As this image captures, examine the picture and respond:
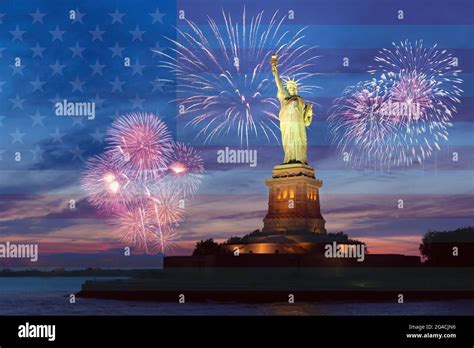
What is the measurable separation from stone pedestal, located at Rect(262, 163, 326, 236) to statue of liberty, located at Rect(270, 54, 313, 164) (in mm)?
1435

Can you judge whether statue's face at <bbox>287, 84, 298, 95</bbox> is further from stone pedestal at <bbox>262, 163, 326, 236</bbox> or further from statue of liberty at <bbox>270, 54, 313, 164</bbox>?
stone pedestal at <bbox>262, 163, 326, 236</bbox>

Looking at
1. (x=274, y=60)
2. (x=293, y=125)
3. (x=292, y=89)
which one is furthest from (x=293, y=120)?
(x=274, y=60)

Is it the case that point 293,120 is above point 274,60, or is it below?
below

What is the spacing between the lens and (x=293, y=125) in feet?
214

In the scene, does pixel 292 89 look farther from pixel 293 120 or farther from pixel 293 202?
pixel 293 202

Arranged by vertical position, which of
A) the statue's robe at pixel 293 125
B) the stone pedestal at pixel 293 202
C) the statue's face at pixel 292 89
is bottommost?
the stone pedestal at pixel 293 202

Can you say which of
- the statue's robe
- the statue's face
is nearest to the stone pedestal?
the statue's robe

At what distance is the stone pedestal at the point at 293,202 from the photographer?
6284cm

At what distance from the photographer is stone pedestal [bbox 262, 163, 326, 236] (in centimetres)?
6284

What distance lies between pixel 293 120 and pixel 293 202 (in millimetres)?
7906

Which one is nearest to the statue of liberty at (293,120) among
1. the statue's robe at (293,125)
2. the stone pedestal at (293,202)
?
the statue's robe at (293,125)

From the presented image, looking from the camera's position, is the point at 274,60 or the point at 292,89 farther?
the point at 292,89

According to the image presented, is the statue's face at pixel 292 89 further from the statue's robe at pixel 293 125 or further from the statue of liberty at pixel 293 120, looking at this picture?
the statue's robe at pixel 293 125
